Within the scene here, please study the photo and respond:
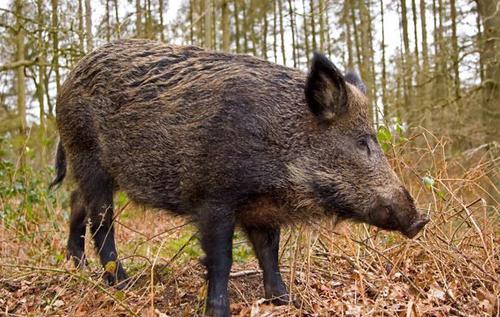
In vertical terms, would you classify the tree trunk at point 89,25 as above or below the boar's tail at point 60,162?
above

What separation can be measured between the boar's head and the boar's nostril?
4.1 inches

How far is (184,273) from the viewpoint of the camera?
14.7 ft

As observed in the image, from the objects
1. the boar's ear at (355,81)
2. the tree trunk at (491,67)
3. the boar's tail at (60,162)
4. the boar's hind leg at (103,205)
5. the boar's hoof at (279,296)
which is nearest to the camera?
the boar's hoof at (279,296)

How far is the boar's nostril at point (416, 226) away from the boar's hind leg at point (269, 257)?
39.0 inches

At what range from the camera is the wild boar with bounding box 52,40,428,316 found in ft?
11.4

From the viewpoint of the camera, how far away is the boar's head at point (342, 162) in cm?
347

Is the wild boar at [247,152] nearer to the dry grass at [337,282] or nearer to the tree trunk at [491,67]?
the dry grass at [337,282]

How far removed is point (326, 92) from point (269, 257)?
1.24m

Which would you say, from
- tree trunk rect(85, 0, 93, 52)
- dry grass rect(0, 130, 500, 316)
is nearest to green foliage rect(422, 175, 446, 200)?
dry grass rect(0, 130, 500, 316)

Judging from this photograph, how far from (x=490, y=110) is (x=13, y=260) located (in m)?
7.32

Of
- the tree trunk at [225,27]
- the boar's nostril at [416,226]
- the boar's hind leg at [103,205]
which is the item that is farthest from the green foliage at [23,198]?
the tree trunk at [225,27]

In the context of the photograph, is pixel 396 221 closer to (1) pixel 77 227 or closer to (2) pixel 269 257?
(2) pixel 269 257

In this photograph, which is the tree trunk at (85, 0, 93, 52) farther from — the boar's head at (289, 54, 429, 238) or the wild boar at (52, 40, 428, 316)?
the boar's head at (289, 54, 429, 238)

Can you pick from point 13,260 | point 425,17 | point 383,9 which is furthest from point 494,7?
point 383,9
